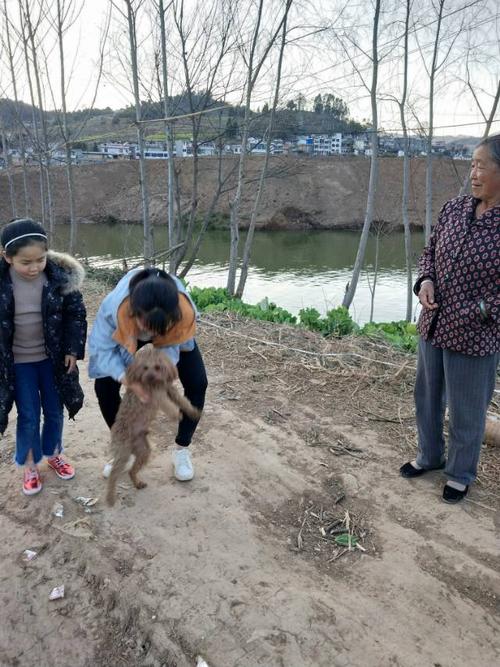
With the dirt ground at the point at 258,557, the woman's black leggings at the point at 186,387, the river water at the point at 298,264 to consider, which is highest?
the woman's black leggings at the point at 186,387

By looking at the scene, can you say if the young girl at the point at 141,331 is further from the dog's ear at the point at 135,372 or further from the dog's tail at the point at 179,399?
the dog's tail at the point at 179,399

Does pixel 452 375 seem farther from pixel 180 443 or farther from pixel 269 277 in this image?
pixel 269 277

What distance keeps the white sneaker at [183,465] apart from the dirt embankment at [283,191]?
30693mm

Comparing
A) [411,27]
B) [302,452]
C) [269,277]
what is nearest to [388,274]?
[269,277]

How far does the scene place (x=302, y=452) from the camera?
3477mm

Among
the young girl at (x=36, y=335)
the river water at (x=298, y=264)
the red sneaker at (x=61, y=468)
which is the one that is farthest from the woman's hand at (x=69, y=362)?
the river water at (x=298, y=264)

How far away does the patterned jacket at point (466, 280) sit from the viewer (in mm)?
2535

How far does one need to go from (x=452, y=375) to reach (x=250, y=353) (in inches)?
107

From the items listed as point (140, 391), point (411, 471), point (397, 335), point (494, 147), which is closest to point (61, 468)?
point (140, 391)

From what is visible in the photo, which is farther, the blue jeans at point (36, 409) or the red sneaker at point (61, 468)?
the red sneaker at point (61, 468)

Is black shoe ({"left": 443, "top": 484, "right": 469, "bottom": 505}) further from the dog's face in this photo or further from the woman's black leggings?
the dog's face

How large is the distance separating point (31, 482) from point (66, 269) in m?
1.29

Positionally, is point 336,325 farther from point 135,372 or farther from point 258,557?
point 135,372

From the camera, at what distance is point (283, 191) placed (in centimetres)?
3722
